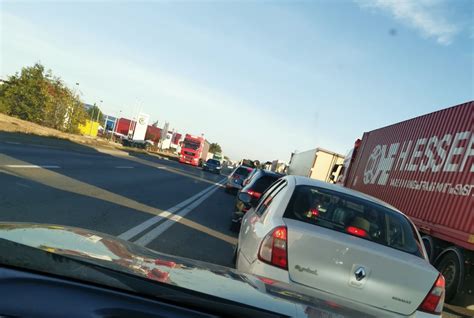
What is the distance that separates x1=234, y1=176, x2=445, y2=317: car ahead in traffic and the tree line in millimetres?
52064

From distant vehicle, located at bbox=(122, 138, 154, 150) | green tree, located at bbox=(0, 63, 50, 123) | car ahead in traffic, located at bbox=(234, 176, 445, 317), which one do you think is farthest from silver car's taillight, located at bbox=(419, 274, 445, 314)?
distant vehicle, located at bbox=(122, 138, 154, 150)

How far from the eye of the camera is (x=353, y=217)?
5172 millimetres

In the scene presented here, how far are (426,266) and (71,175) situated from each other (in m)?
13.7

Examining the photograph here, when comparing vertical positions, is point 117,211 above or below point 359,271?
below

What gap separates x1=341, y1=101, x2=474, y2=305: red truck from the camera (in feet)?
31.1

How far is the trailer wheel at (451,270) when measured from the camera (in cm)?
932

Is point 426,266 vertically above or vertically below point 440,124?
below

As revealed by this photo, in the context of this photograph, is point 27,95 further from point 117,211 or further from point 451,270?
point 451,270

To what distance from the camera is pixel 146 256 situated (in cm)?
301

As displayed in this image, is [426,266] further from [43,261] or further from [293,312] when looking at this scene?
[43,261]

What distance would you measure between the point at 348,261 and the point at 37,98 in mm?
53960

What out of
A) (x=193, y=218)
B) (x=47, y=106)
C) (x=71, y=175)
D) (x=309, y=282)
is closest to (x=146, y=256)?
(x=309, y=282)

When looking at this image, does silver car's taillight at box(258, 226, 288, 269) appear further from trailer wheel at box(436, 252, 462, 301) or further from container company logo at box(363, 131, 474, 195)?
container company logo at box(363, 131, 474, 195)

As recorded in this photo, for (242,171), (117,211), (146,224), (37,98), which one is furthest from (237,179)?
(37,98)
